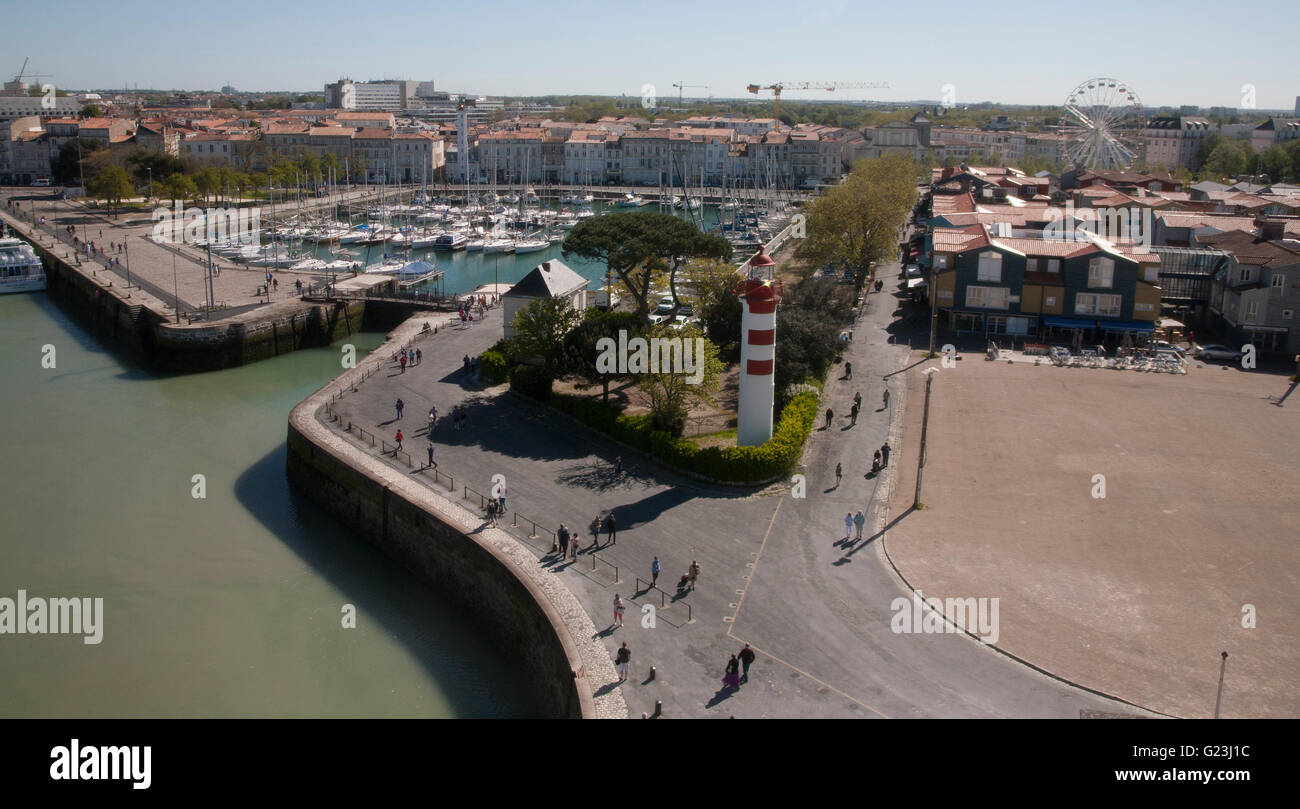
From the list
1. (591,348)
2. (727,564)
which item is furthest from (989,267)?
(727,564)

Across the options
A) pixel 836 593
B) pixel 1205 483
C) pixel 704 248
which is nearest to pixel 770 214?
pixel 704 248

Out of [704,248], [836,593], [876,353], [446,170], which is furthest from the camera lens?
[446,170]

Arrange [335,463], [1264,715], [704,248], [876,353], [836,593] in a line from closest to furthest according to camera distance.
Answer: [1264,715], [836,593], [335,463], [704,248], [876,353]

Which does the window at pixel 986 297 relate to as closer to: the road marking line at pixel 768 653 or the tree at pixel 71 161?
the road marking line at pixel 768 653

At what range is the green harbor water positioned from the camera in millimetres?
18641

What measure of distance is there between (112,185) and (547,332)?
193 ft

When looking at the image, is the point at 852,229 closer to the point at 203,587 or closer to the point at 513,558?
the point at 513,558

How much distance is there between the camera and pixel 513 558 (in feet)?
66.3

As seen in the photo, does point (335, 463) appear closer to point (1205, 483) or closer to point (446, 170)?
point (1205, 483)

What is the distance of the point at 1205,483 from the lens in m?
24.6

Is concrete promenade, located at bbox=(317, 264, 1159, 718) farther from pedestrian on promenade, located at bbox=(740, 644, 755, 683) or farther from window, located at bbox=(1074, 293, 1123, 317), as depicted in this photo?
window, located at bbox=(1074, 293, 1123, 317)

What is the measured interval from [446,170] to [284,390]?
83194 millimetres

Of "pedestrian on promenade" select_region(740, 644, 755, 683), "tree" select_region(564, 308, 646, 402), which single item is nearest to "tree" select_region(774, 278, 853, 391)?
"tree" select_region(564, 308, 646, 402)

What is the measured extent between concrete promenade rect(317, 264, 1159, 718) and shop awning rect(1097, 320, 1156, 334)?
1337 centimetres
